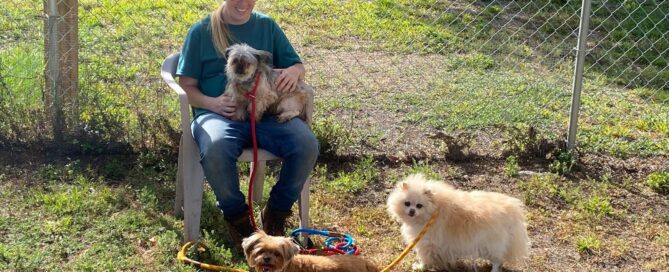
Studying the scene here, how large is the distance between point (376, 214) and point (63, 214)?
175cm

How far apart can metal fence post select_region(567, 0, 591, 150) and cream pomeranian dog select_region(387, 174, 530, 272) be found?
1.62 meters

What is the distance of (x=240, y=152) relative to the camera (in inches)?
141

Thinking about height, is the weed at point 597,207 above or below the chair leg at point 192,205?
below

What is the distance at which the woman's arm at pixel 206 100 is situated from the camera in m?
3.73

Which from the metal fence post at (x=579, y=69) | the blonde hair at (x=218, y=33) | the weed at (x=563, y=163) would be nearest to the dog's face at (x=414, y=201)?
the blonde hair at (x=218, y=33)

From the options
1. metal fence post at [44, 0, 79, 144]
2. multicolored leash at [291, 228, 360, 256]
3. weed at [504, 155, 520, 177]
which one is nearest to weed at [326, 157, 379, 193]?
multicolored leash at [291, 228, 360, 256]

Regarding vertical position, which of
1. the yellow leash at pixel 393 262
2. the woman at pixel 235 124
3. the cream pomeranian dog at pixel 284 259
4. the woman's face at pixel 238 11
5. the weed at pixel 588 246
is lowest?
the weed at pixel 588 246

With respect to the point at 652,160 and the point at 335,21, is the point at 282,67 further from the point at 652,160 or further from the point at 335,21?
the point at 335,21

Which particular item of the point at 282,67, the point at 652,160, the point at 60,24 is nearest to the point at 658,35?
the point at 652,160

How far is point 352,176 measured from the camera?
15.8ft

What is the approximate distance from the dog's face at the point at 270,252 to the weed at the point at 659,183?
2.82m

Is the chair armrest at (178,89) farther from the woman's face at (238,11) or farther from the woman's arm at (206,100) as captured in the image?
the woman's face at (238,11)

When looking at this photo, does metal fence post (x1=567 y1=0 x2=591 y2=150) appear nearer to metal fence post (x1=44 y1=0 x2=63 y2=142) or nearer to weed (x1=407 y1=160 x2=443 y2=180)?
weed (x1=407 y1=160 x2=443 y2=180)

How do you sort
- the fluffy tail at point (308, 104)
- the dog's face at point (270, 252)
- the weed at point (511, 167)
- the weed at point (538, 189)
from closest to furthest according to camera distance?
the dog's face at point (270, 252)
the fluffy tail at point (308, 104)
the weed at point (538, 189)
the weed at point (511, 167)
